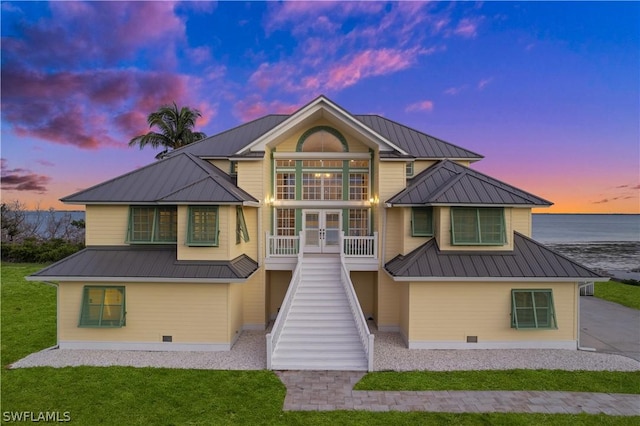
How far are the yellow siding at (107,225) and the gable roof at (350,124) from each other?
446cm

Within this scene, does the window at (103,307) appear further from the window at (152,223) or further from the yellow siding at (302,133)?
the yellow siding at (302,133)

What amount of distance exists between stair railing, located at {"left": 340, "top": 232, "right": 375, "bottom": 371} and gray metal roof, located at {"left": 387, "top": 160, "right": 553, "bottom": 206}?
3.53 m

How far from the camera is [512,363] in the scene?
10820mm

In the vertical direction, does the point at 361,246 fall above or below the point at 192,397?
above

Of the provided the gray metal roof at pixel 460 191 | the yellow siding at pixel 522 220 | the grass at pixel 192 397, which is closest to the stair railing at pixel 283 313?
the grass at pixel 192 397

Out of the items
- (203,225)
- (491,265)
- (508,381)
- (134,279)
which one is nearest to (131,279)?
(134,279)

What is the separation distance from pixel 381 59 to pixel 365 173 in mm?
8271

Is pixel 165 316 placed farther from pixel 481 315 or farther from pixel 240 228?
pixel 481 315

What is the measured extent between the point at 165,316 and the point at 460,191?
40.9 feet

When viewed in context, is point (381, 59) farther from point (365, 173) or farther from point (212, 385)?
point (212, 385)

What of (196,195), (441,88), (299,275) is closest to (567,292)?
(299,275)

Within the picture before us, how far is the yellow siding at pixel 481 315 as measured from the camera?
1218 cm

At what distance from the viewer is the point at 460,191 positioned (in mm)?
12734

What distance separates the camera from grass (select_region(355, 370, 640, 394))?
9.11 metres
